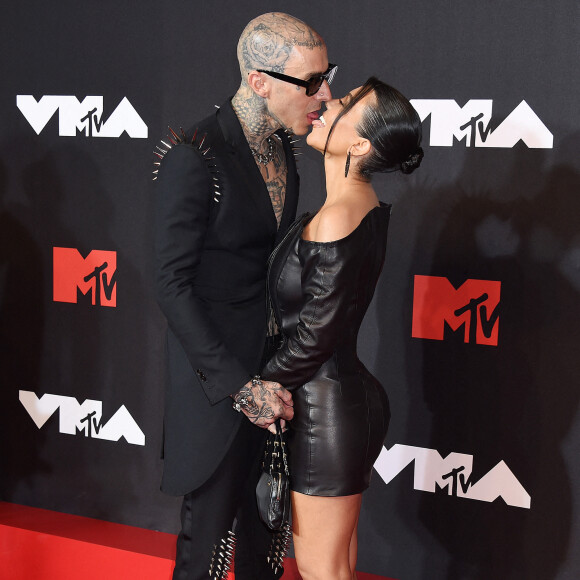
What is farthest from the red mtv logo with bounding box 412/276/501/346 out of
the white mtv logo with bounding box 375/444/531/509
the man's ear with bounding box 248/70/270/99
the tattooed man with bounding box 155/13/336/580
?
the man's ear with bounding box 248/70/270/99

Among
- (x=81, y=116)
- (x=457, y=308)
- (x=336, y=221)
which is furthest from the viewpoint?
(x=81, y=116)

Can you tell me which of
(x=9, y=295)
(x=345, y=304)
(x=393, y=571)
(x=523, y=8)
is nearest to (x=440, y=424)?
(x=393, y=571)

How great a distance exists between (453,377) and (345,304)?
1150mm

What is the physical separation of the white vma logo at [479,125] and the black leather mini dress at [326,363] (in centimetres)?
97

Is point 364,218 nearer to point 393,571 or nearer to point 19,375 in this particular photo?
point 393,571

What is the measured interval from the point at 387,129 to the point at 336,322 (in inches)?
18.0

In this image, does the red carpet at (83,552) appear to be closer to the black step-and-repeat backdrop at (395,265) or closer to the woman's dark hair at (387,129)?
the black step-and-repeat backdrop at (395,265)

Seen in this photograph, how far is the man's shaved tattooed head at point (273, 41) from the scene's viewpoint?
186 cm

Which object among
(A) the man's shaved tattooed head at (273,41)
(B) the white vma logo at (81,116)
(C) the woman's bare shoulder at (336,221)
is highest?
(B) the white vma logo at (81,116)

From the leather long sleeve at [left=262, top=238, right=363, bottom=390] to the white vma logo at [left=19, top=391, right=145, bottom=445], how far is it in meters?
1.63

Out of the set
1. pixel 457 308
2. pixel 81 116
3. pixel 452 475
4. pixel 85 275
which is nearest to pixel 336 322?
pixel 457 308

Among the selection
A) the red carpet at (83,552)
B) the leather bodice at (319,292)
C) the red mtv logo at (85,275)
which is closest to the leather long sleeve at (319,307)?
the leather bodice at (319,292)

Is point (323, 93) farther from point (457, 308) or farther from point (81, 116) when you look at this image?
point (81, 116)

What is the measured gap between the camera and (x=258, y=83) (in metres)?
1.89
